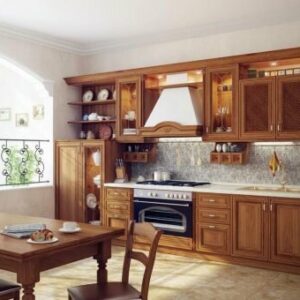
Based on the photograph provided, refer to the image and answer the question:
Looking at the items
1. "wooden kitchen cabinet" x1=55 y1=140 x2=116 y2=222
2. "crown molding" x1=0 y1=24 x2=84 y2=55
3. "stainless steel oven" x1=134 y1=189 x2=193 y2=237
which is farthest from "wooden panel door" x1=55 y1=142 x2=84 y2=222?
"crown molding" x1=0 y1=24 x2=84 y2=55

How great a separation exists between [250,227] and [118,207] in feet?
6.08

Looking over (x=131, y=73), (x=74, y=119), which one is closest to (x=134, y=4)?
(x=131, y=73)

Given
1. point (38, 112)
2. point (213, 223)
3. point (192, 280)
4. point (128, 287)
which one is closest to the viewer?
point (128, 287)

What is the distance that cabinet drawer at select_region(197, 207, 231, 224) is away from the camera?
521cm

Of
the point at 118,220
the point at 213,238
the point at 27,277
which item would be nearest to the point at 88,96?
the point at 118,220

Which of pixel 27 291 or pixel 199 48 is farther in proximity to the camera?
pixel 199 48

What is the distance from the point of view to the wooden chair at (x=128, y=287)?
269 cm

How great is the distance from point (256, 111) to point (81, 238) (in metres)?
3.08

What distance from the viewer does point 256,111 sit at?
520 centimetres

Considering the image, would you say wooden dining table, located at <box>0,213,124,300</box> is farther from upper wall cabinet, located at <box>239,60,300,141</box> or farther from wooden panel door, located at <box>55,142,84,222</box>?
wooden panel door, located at <box>55,142,84,222</box>

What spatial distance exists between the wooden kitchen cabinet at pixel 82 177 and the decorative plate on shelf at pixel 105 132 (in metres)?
0.38

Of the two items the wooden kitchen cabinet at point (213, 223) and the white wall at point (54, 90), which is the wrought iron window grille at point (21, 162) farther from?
the wooden kitchen cabinet at point (213, 223)

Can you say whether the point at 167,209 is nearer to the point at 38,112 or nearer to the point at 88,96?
the point at 88,96

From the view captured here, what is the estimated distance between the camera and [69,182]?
650cm
